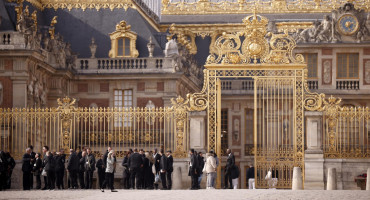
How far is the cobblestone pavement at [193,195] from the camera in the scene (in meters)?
26.1

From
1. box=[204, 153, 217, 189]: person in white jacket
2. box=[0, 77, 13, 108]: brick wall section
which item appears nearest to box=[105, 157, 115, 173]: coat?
box=[204, 153, 217, 189]: person in white jacket

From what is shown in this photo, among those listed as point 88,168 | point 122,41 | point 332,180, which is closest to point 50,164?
point 88,168

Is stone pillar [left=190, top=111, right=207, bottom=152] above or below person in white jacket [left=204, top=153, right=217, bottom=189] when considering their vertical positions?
above

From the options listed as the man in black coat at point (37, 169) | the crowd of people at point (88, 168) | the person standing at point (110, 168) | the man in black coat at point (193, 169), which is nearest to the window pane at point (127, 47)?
the crowd of people at point (88, 168)

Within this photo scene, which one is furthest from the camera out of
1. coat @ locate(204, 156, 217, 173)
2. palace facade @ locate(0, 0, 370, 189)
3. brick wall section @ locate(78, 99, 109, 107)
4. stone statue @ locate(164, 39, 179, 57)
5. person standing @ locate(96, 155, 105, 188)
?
brick wall section @ locate(78, 99, 109, 107)

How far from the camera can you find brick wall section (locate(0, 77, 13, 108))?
126ft

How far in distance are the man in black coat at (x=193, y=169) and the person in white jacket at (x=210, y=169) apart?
28 cm

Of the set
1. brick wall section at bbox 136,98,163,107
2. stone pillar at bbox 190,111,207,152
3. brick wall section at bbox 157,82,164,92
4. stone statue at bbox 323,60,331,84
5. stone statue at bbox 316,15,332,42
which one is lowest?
stone pillar at bbox 190,111,207,152

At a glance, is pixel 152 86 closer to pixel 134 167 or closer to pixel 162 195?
pixel 134 167

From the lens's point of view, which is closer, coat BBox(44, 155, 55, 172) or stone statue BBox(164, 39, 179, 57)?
coat BBox(44, 155, 55, 172)

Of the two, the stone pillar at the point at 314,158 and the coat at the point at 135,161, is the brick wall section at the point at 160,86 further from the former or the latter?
the stone pillar at the point at 314,158

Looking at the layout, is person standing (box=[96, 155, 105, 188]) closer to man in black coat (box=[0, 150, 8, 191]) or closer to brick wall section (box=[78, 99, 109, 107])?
man in black coat (box=[0, 150, 8, 191])

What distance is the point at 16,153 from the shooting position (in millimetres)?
33531

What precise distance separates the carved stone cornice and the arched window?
34.7 ft
